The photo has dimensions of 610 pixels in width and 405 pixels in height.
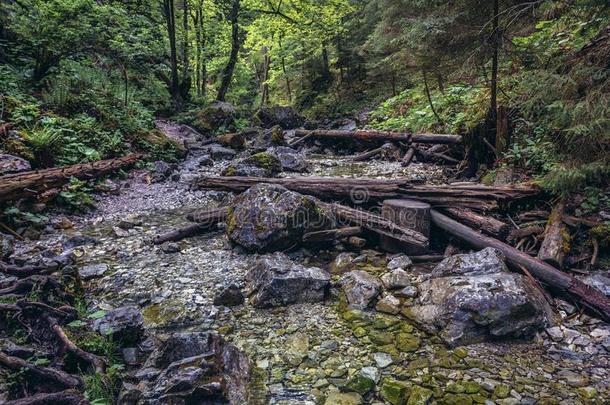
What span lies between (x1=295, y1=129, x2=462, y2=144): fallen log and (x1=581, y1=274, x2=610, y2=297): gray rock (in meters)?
6.66

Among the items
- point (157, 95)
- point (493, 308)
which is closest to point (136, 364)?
point (493, 308)

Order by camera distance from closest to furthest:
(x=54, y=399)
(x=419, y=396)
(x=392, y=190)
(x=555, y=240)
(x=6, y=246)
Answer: (x=54, y=399)
(x=419, y=396)
(x=555, y=240)
(x=6, y=246)
(x=392, y=190)

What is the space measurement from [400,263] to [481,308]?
69.0 inches

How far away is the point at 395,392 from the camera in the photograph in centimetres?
331

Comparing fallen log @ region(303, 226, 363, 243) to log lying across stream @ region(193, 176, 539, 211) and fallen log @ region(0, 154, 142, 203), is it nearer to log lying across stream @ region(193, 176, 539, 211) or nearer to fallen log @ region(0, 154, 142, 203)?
log lying across stream @ region(193, 176, 539, 211)

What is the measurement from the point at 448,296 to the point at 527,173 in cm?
463

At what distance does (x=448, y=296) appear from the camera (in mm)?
4332

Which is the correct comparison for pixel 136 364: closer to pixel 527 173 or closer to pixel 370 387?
pixel 370 387

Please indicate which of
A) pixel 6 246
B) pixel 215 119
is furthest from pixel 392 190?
pixel 215 119

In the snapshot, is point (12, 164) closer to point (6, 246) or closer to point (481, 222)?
point (6, 246)

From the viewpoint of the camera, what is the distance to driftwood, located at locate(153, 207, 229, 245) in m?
7.00

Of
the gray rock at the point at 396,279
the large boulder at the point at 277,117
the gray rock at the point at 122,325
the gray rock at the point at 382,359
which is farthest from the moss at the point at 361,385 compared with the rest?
the large boulder at the point at 277,117

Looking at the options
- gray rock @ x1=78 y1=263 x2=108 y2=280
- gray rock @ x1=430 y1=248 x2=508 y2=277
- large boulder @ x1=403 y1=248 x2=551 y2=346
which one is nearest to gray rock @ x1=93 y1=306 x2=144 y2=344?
gray rock @ x1=78 y1=263 x2=108 y2=280

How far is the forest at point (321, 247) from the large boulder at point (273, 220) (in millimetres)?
38
